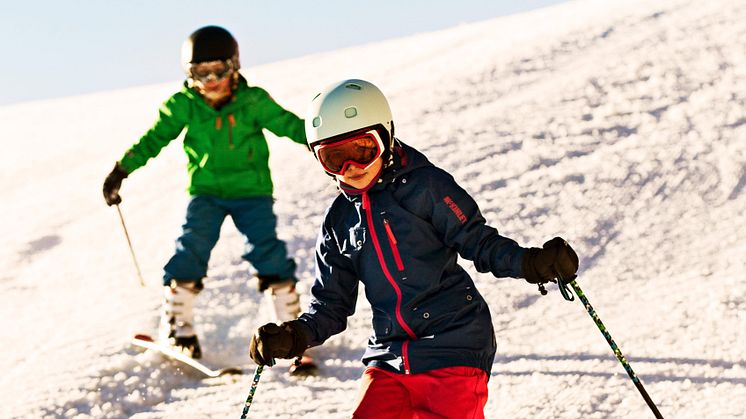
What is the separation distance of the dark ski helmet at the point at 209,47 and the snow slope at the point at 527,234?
1.73 m

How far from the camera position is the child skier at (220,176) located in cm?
Result: 550


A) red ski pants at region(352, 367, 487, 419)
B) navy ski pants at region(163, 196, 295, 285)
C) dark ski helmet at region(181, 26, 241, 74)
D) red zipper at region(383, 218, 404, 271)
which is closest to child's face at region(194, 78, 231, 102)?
dark ski helmet at region(181, 26, 241, 74)

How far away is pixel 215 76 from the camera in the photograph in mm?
5379

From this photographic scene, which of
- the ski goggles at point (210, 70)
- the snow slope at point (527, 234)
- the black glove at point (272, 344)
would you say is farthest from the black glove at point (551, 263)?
the ski goggles at point (210, 70)

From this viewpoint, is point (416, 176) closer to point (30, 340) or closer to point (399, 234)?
point (399, 234)

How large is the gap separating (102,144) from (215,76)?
9.99 m

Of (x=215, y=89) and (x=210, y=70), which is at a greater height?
(x=210, y=70)

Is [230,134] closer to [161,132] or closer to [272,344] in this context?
[161,132]

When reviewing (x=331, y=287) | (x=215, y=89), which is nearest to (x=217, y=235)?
(x=215, y=89)

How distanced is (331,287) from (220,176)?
232 centimetres

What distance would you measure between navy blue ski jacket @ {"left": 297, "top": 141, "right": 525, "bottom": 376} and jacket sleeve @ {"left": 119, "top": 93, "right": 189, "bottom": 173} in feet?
8.25

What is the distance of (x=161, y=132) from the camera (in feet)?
18.6

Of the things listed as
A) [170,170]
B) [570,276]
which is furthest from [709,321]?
[170,170]

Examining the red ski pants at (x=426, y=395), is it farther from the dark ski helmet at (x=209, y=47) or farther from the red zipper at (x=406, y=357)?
the dark ski helmet at (x=209, y=47)
